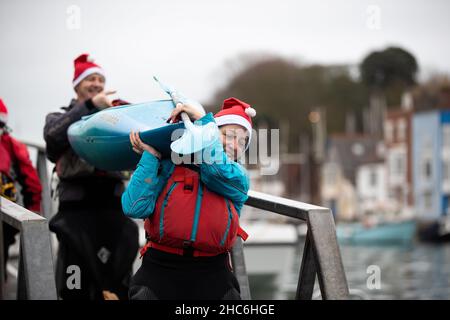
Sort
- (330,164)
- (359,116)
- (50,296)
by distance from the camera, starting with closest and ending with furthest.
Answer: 1. (50,296)
2. (330,164)
3. (359,116)

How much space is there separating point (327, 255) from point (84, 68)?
242 centimetres

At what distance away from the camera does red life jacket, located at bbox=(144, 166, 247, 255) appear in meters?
3.27

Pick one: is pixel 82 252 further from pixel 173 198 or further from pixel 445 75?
pixel 445 75

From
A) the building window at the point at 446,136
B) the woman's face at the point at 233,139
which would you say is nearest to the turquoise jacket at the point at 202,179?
the woman's face at the point at 233,139

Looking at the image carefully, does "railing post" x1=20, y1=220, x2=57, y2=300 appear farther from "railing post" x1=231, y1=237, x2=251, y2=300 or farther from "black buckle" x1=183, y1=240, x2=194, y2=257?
"railing post" x1=231, y1=237, x2=251, y2=300

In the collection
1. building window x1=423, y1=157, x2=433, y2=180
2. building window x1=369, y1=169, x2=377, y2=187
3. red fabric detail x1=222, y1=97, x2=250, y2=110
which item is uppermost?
red fabric detail x1=222, y1=97, x2=250, y2=110

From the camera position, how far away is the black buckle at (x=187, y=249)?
3.28 meters

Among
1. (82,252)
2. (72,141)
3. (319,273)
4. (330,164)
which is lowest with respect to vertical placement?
(330,164)

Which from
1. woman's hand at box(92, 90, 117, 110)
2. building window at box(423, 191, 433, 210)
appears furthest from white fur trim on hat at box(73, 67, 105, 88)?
building window at box(423, 191, 433, 210)

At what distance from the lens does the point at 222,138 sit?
3.51 m

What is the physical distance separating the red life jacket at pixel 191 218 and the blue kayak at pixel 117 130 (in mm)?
407

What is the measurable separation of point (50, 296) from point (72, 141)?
1628 mm

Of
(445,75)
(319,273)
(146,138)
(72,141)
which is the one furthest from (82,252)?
(445,75)

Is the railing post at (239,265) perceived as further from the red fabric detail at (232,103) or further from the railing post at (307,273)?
the red fabric detail at (232,103)
